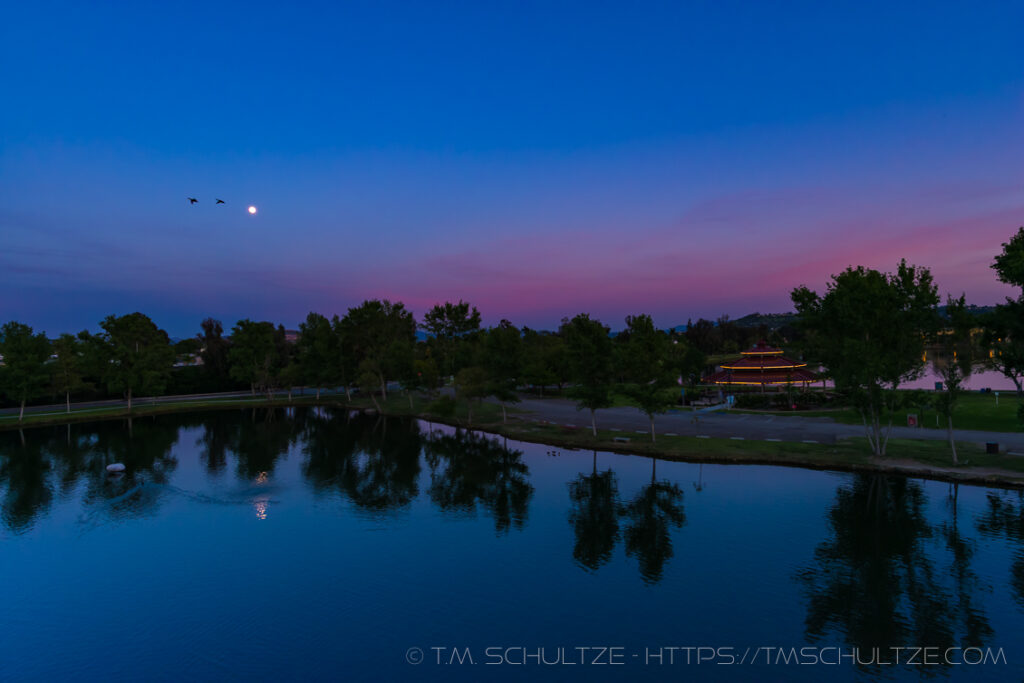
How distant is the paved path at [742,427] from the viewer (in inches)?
1654

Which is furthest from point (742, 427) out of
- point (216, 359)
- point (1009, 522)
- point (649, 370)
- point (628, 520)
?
point (216, 359)

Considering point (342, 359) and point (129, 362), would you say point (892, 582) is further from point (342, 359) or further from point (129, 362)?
point (129, 362)

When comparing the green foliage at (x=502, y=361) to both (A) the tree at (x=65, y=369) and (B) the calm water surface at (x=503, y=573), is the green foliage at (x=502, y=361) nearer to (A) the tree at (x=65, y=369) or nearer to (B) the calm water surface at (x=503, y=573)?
(B) the calm water surface at (x=503, y=573)

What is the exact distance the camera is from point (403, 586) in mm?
21781

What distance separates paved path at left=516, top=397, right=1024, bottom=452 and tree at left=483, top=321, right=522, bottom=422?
A: 6.71 meters

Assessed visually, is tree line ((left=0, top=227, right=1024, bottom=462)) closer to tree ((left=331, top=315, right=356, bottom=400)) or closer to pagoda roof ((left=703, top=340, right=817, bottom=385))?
tree ((left=331, top=315, right=356, bottom=400))

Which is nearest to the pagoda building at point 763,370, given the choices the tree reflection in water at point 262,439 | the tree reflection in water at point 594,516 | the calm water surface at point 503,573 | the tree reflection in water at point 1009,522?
the calm water surface at point 503,573

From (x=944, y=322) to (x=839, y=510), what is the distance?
1614 cm

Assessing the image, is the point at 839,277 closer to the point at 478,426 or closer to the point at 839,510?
the point at 839,510

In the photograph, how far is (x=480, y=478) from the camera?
40500 mm

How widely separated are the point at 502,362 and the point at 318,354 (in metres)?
49.8

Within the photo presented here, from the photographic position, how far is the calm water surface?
17.0 m

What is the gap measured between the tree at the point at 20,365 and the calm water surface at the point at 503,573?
38.9 meters

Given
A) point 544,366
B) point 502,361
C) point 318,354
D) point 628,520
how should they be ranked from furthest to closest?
1. point 318,354
2. point 544,366
3. point 502,361
4. point 628,520
